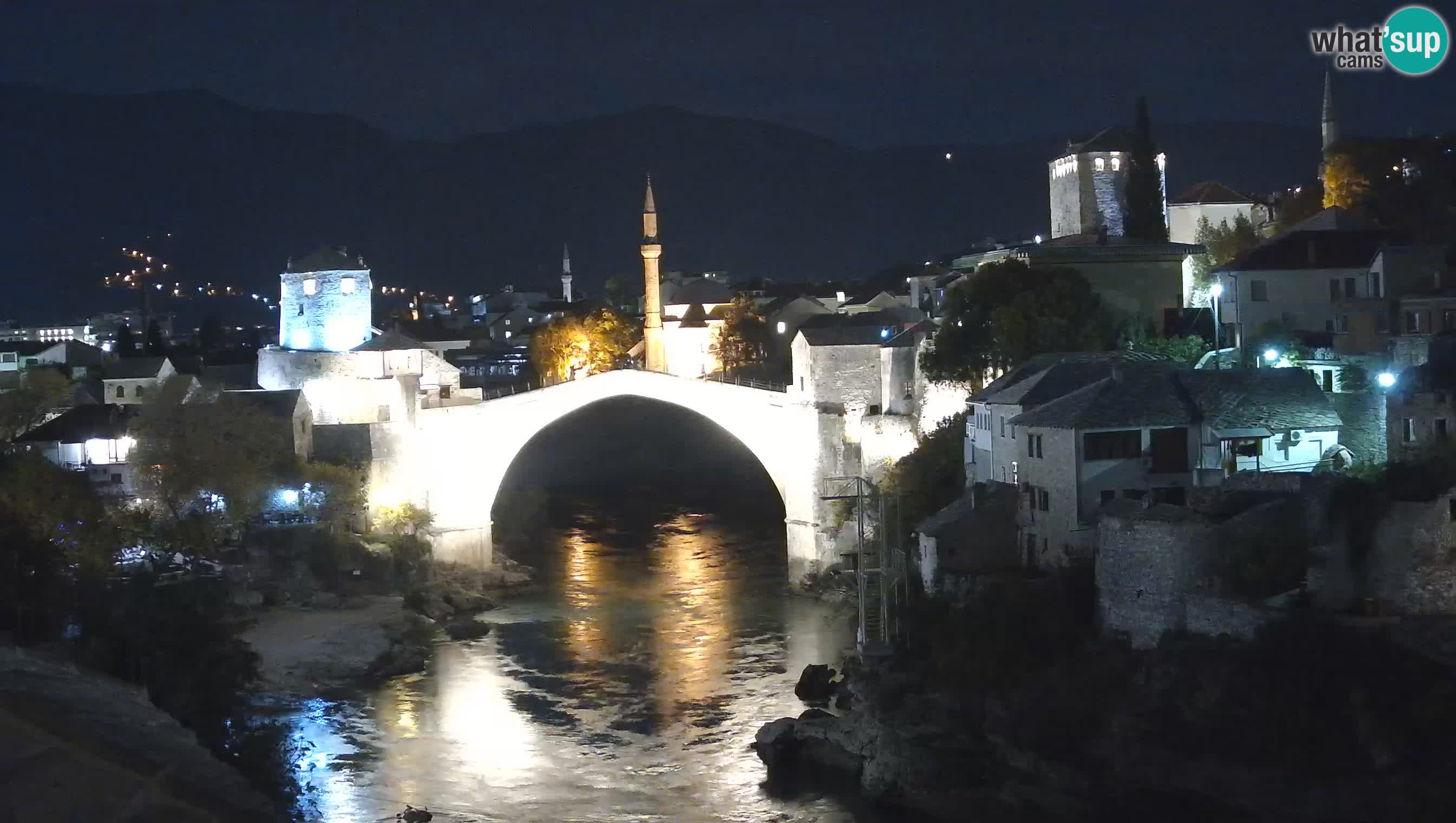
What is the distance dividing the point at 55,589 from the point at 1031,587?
10295mm

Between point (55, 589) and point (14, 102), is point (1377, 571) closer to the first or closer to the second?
point (55, 589)

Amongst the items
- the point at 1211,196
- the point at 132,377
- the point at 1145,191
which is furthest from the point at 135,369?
the point at 1211,196

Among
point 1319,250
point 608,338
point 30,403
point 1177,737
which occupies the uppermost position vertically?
point 608,338

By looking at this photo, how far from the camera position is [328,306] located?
2886 cm

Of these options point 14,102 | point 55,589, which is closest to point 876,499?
point 55,589

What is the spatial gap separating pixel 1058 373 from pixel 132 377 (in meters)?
18.9

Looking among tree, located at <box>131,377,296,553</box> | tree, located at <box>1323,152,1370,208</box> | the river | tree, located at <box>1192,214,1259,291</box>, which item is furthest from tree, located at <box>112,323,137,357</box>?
tree, located at <box>1323,152,1370,208</box>

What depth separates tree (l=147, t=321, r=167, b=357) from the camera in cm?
3791

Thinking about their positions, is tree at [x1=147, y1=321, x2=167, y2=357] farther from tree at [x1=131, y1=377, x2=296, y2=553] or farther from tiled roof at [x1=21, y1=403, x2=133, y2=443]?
tree at [x1=131, y1=377, x2=296, y2=553]

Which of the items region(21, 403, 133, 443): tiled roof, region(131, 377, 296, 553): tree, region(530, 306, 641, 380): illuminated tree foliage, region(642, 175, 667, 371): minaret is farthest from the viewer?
region(530, 306, 641, 380): illuminated tree foliage

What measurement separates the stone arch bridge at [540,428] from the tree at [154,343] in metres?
12.5

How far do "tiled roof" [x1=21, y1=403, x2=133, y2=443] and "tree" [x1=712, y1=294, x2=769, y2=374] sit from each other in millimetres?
13261

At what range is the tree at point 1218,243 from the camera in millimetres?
25000

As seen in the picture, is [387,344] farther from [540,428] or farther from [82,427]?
[82,427]
